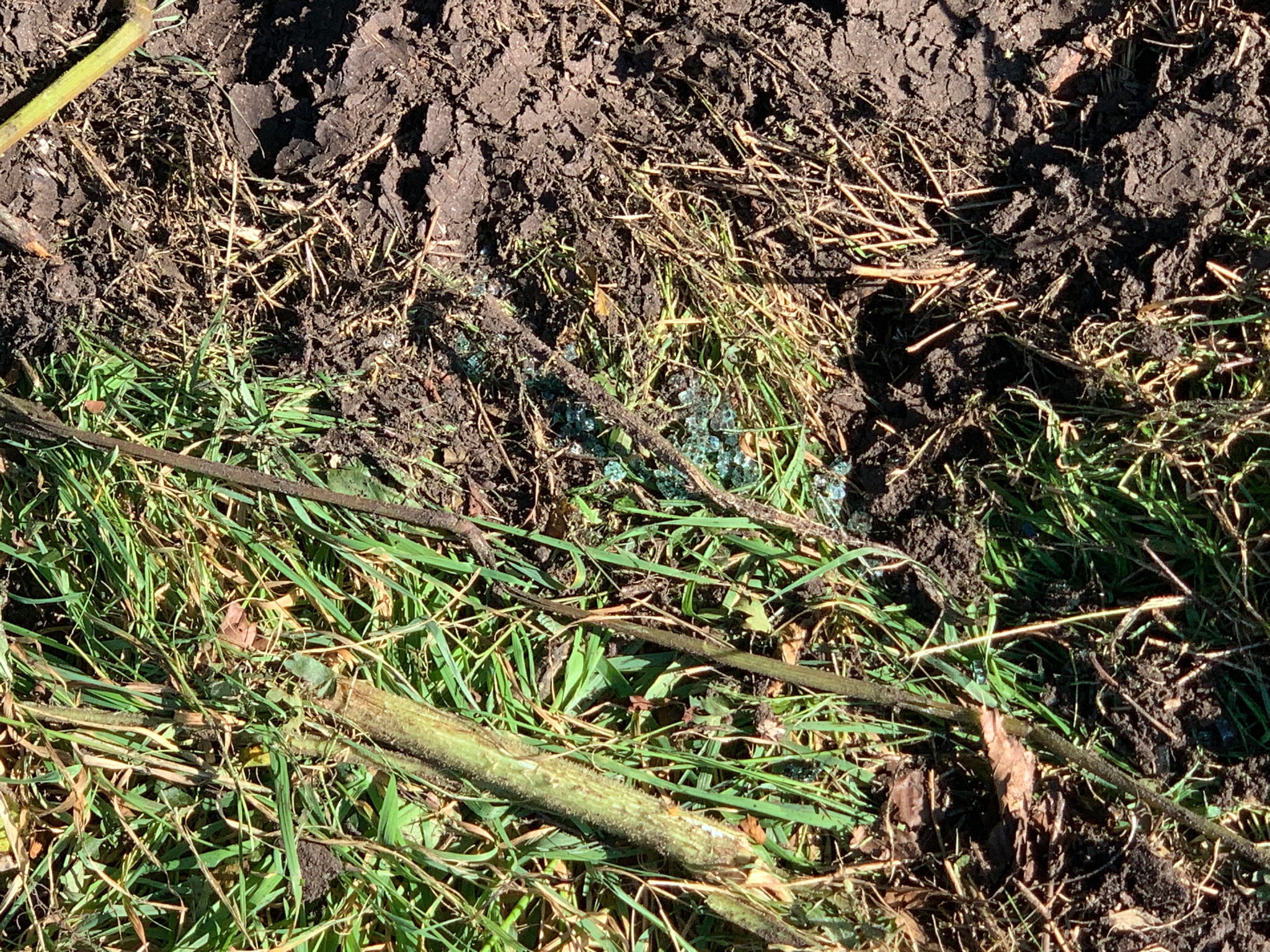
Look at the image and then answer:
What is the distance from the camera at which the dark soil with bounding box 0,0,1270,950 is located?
2350 mm

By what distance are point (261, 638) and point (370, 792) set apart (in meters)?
0.47

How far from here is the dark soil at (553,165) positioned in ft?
7.71

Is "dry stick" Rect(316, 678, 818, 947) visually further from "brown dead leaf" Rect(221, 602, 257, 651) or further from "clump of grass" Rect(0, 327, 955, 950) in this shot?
"brown dead leaf" Rect(221, 602, 257, 651)

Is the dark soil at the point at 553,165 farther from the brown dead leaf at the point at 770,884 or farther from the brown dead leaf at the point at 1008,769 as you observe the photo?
the brown dead leaf at the point at 770,884

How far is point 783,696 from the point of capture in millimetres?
2297

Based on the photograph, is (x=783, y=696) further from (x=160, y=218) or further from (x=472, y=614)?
(x=160, y=218)

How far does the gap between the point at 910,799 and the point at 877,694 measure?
0.28 meters

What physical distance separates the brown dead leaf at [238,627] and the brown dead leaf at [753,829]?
→ 1.30 m

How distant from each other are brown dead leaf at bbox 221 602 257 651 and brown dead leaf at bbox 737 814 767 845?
1.30m

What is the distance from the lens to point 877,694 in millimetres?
2240

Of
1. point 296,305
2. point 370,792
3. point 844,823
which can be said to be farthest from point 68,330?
point 844,823

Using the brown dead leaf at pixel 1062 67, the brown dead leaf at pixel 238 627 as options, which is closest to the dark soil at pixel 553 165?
the brown dead leaf at pixel 1062 67

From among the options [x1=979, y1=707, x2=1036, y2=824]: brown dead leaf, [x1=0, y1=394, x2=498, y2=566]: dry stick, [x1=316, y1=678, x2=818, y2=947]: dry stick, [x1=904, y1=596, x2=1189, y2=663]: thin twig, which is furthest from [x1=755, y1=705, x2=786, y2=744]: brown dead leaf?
[x1=0, y1=394, x2=498, y2=566]: dry stick

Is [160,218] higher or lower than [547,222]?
higher
